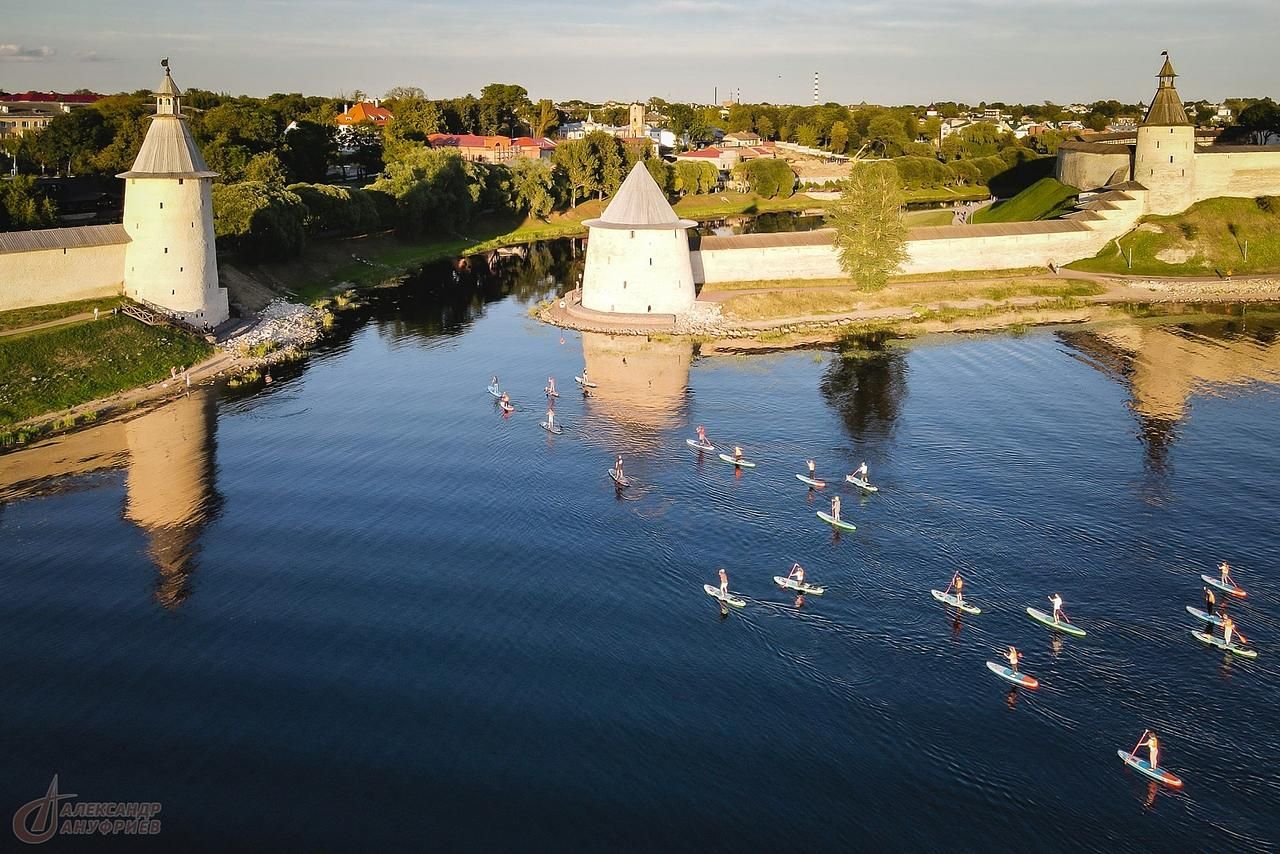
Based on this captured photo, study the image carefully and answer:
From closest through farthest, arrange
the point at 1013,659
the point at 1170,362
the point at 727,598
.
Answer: the point at 1013,659
the point at 727,598
the point at 1170,362

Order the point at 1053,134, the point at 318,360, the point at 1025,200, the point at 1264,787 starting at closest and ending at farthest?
the point at 1264,787
the point at 318,360
the point at 1025,200
the point at 1053,134

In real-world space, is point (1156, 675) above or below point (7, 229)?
below

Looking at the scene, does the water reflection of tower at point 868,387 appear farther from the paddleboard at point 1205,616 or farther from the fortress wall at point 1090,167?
the fortress wall at point 1090,167

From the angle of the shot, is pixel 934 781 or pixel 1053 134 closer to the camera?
pixel 934 781

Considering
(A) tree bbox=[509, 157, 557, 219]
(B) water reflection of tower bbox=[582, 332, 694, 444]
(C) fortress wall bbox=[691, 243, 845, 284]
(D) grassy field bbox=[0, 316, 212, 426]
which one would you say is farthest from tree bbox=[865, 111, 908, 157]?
(D) grassy field bbox=[0, 316, 212, 426]

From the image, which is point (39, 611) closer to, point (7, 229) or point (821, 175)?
point (7, 229)

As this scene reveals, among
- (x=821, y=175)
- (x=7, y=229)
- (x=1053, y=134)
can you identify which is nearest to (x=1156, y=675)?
(x=7, y=229)

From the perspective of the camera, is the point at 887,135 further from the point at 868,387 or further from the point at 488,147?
the point at 868,387
